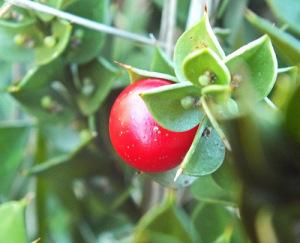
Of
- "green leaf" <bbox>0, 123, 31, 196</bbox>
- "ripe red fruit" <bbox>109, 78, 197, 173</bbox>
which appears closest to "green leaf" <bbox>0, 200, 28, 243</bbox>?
"ripe red fruit" <bbox>109, 78, 197, 173</bbox>

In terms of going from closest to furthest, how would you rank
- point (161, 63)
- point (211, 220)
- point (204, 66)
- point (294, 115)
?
point (294, 115), point (204, 66), point (161, 63), point (211, 220)

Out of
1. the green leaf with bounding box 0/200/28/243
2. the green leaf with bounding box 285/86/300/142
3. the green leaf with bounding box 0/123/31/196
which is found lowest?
the green leaf with bounding box 0/123/31/196

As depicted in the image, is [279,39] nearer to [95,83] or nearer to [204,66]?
[204,66]

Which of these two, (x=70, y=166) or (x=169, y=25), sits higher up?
(x=169, y=25)

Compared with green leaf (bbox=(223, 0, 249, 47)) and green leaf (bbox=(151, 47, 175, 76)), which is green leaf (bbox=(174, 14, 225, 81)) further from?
green leaf (bbox=(223, 0, 249, 47))

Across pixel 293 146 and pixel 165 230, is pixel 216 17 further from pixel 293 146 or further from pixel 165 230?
pixel 293 146

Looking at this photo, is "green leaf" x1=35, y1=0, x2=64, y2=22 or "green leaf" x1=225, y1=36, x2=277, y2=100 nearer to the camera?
"green leaf" x1=225, y1=36, x2=277, y2=100

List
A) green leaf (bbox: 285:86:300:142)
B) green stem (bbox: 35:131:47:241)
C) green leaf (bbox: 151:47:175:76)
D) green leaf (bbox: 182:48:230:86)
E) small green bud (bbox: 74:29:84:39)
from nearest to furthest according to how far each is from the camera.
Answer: green leaf (bbox: 285:86:300:142), green leaf (bbox: 182:48:230:86), green leaf (bbox: 151:47:175:76), small green bud (bbox: 74:29:84:39), green stem (bbox: 35:131:47:241)

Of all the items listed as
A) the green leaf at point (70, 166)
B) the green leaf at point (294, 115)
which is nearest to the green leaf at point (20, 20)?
the green leaf at point (70, 166)

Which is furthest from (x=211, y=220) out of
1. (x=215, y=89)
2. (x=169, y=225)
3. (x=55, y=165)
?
(x=215, y=89)
